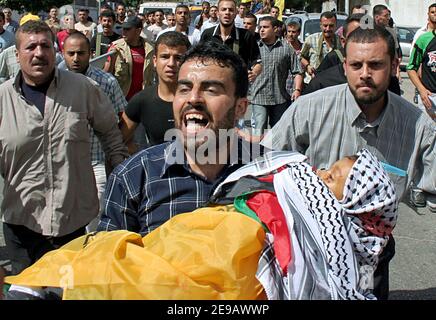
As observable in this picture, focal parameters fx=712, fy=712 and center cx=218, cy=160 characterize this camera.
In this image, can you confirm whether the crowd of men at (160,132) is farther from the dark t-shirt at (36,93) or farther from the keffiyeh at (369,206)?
the keffiyeh at (369,206)

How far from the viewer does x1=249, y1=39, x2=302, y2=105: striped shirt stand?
31.9 feet

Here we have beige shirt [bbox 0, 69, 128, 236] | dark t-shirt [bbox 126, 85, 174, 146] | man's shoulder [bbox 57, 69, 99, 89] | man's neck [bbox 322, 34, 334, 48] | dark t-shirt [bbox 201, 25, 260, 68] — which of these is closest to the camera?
beige shirt [bbox 0, 69, 128, 236]

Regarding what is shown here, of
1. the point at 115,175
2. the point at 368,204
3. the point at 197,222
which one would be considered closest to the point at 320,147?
the point at 368,204

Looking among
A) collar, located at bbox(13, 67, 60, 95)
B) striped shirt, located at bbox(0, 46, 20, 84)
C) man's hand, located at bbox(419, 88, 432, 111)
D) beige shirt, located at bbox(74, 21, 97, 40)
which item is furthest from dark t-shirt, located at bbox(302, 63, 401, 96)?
beige shirt, located at bbox(74, 21, 97, 40)

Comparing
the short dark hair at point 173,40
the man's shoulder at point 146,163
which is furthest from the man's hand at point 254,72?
the man's shoulder at point 146,163

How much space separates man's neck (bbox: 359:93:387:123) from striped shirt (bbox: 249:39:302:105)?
567cm

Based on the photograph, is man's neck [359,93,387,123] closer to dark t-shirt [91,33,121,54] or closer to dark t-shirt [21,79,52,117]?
dark t-shirt [21,79,52,117]

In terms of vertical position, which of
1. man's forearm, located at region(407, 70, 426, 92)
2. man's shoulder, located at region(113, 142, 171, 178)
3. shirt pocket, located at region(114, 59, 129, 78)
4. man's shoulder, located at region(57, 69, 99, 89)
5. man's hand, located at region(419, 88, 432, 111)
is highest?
man's shoulder, located at region(57, 69, 99, 89)

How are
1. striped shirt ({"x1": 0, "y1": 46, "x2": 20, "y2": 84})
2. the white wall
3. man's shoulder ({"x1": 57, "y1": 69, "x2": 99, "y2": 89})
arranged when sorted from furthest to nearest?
1. the white wall
2. striped shirt ({"x1": 0, "y1": 46, "x2": 20, "y2": 84})
3. man's shoulder ({"x1": 57, "y1": 69, "x2": 99, "y2": 89})

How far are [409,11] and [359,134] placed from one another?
1581 inches

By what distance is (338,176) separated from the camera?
3.07 meters

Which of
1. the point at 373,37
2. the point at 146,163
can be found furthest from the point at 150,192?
the point at 373,37

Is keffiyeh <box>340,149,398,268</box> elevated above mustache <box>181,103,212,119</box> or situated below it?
below

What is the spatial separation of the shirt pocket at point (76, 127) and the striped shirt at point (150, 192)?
5.36 ft
